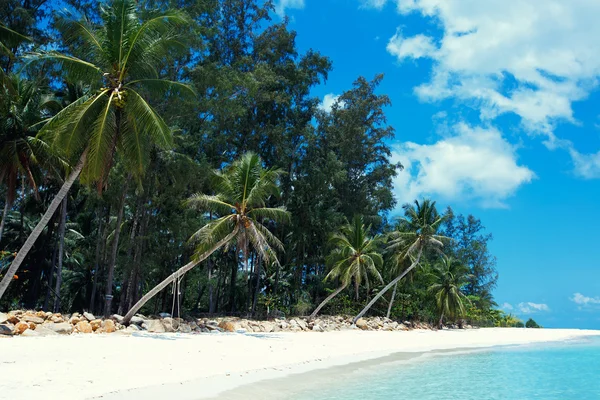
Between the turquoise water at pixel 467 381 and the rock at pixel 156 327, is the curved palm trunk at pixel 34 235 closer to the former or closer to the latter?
the rock at pixel 156 327

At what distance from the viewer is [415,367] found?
15148mm

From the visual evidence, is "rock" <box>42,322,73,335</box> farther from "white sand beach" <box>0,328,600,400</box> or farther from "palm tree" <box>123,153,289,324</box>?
"palm tree" <box>123,153,289,324</box>

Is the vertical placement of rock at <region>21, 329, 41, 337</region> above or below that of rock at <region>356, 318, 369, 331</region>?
above

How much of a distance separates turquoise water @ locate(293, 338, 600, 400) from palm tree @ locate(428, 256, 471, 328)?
48.6 ft

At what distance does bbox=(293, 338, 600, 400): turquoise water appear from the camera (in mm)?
10352

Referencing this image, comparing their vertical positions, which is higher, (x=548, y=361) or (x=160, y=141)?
(x=160, y=141)


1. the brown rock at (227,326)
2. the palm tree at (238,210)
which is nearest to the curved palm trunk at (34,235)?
the palm tree at (238,210)

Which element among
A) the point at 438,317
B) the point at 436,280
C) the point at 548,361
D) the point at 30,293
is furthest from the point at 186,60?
the point at 438,317

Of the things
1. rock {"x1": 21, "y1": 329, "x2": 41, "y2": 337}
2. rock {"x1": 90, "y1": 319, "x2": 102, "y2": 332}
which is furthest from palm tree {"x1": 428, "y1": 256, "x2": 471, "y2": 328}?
rock {"x1": 21, "y1": 329, "x2": 41, "y2": 337}

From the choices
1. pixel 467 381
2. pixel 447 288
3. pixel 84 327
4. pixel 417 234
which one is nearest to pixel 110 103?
pixel 84 327

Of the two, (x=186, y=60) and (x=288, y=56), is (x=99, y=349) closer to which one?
(x=186, y=60)

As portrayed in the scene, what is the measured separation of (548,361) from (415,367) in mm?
8114

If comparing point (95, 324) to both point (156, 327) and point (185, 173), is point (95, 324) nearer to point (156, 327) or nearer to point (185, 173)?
point (156, 327)

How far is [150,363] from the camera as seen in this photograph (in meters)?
10.1
